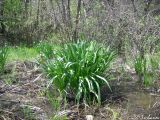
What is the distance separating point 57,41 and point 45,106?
672 cm

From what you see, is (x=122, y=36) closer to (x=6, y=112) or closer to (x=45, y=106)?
(x=45, y=106)

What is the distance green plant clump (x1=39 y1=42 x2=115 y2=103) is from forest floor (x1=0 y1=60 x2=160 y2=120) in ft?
0.74

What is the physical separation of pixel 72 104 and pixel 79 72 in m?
0.49

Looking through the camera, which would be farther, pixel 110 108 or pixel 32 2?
pixel 32 2

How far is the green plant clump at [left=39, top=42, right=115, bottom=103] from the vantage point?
5730 mm

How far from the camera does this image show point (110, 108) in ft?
18.4

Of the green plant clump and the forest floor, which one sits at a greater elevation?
the green plant clump

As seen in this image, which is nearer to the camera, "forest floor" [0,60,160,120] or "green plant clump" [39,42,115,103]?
"forest floor" [0,60,160,120]

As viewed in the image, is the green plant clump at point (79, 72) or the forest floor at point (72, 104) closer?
the forest floor at point (72, 104)

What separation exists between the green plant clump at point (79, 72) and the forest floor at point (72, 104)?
0.23 m

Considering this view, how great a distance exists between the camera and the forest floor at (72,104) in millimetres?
5164

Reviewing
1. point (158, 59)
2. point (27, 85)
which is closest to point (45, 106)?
point (27, 85)

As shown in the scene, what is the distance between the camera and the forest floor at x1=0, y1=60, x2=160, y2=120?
203 inches

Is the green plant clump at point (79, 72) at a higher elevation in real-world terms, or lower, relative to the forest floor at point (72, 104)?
higher
